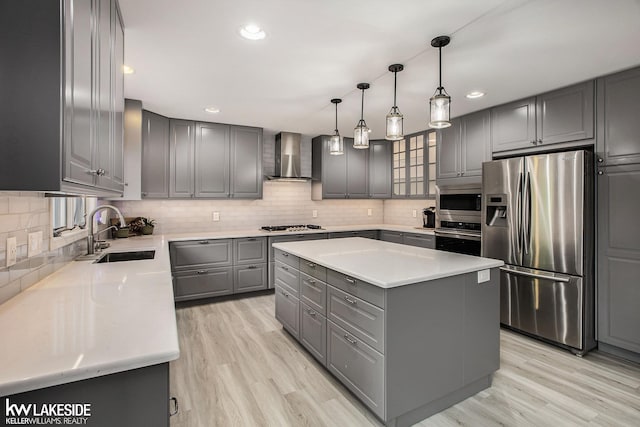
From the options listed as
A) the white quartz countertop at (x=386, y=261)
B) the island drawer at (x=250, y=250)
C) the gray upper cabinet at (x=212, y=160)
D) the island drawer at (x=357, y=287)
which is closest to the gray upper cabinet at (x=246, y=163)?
the gray upper cabinet at (x=212, y=160)

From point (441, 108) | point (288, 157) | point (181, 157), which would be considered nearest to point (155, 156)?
point (181, 157)

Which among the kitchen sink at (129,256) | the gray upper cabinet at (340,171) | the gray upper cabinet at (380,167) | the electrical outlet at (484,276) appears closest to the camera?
the electrical outlet at (484,276)

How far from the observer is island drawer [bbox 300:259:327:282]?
2346 mm

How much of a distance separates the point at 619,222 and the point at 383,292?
2.35 metres

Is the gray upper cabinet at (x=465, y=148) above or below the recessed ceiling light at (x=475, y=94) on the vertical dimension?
below

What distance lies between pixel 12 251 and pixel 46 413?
0.87 metres

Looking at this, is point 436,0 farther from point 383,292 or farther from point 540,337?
point 540,337

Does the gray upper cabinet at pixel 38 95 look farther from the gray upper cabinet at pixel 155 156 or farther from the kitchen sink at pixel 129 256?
the gray upper cabinet at pixel 155 156

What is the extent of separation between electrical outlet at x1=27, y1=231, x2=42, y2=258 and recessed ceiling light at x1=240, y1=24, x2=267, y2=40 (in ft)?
5.32

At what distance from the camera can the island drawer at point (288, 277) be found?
110 inches

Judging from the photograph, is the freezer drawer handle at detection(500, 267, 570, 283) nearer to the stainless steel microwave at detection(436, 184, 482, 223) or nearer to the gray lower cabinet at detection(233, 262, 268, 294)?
the stainless steel microwave at detection(436, 184, 482, 223)

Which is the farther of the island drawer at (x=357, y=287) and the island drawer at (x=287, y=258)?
the island drawer at (x=287, y=258)

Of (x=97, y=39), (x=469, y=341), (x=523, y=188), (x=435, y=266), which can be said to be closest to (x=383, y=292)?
(x=435, y=266)

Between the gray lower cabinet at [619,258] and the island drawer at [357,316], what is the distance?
2320 millimetres
